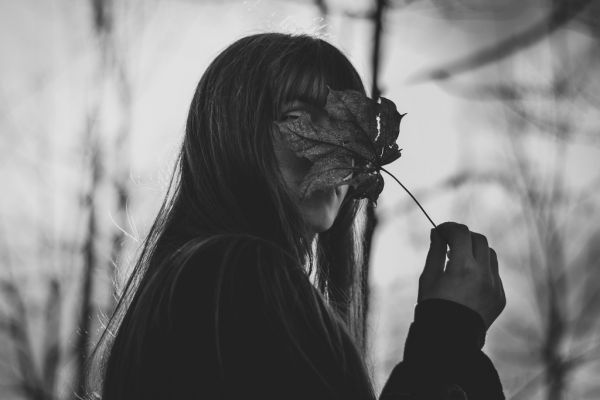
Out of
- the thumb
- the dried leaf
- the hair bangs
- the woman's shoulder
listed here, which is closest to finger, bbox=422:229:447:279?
the thumb

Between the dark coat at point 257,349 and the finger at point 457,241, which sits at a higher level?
the finger at point 457,241

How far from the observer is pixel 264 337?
3.81ft

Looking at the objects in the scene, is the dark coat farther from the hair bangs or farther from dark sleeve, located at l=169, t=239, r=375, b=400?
the hair bangs

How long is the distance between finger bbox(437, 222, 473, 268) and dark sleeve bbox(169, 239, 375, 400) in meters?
0.27

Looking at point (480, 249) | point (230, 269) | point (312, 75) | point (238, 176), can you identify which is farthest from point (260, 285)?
point (312, 75)

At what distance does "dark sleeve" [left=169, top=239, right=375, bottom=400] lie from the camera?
1140 mm

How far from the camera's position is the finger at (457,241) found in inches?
51.6

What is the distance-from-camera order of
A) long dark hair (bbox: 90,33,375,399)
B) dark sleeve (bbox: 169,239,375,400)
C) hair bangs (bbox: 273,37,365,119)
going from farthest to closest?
hair bangs (bbox: 273,37,365,119) → long dark hair (bbox: 90,33,375,399) → dark sleeve (bbox: 169,239,375,400)

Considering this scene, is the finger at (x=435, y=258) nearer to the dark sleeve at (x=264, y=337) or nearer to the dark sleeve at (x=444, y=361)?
the dark sleeve at (x=444, y=361)

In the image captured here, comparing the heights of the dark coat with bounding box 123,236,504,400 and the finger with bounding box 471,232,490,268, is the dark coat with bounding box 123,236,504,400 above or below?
below

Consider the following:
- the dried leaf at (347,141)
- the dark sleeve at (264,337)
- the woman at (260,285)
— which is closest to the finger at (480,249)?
the woman at (260,285)

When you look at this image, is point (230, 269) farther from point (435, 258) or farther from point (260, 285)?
point (435, 258)

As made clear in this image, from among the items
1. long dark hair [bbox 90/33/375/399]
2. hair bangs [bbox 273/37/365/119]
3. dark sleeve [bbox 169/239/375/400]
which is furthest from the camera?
hair bangs [bbox 273/37/365/119]

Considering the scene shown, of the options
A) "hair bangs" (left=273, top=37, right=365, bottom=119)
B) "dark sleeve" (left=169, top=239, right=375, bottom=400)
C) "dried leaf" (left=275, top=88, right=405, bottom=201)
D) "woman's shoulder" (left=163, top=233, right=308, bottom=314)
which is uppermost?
"hair bangs" (left=273, top=37, right=365, bottom=119)
